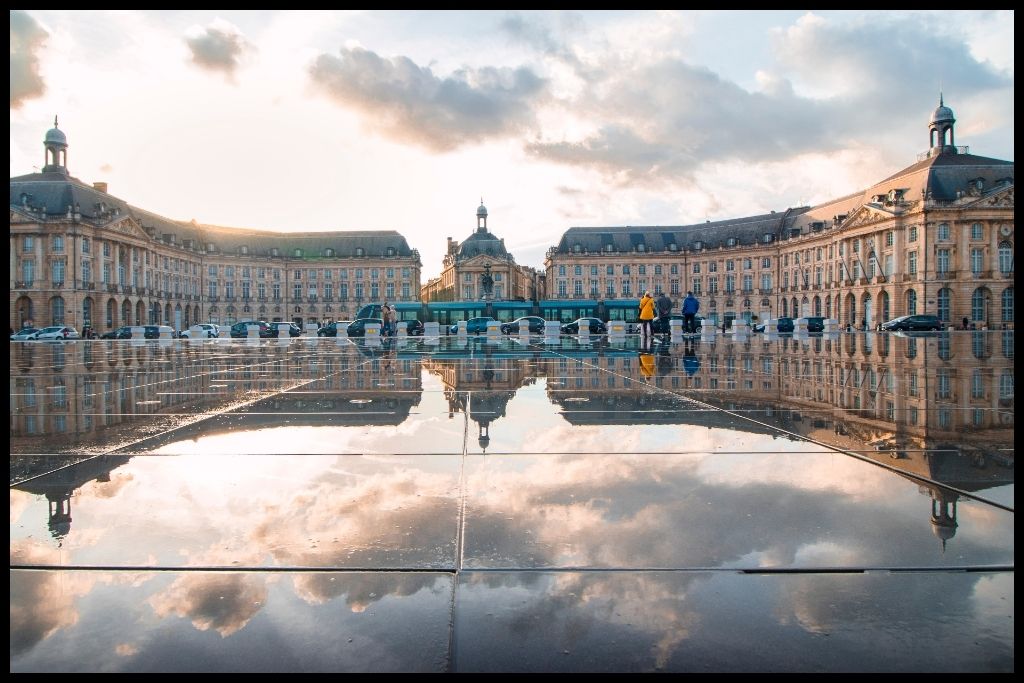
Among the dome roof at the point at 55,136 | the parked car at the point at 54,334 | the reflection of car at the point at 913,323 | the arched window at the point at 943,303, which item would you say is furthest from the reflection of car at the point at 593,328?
the dome roof at the point at 55,136

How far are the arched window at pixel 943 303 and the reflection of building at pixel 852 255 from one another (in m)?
0.10

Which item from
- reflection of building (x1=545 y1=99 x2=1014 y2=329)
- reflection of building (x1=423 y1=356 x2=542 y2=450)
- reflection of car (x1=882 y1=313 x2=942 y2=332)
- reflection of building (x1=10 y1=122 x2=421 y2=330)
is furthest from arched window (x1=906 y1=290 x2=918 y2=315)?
reflection of building (x1=423 y1=356 x2=542 y2=450)

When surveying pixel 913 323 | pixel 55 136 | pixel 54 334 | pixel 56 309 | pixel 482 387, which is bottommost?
pixel 482 387

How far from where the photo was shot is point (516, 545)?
2.37m

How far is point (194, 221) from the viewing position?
97.6 meters

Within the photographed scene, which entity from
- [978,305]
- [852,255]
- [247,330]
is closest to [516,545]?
[247,330]

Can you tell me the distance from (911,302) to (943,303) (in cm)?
272

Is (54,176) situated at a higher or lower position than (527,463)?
higher

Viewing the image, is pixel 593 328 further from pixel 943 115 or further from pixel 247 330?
pixel 943 115

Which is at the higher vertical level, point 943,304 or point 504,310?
point 943,304

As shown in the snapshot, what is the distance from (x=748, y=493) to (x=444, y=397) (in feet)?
14.1

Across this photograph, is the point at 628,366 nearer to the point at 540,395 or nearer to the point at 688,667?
the point at 540,395

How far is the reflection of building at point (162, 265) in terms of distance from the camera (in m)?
66.2
